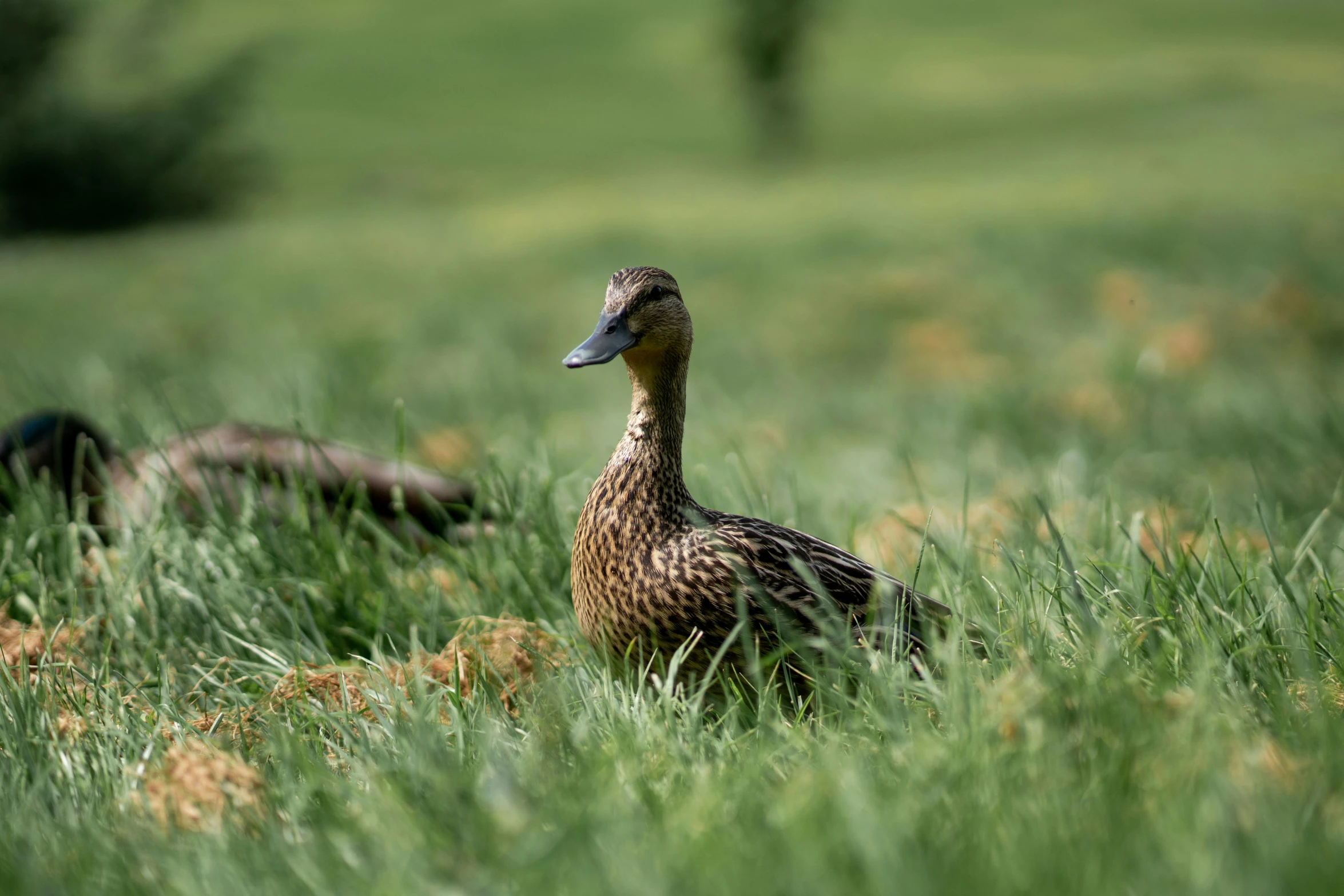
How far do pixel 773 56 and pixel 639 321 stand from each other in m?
40.9

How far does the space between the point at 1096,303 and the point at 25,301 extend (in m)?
9.40

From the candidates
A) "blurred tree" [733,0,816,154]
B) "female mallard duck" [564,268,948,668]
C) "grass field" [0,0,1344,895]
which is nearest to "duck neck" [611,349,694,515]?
"female mallard duck" [564,268,948,668]

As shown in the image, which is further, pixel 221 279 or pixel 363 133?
pixel 363 133

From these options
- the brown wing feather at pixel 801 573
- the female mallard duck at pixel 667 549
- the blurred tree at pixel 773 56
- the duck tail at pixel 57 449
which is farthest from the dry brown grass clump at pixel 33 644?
the blurred tree at pixel 773 56

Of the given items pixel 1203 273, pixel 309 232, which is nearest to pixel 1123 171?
pixel 1203 273

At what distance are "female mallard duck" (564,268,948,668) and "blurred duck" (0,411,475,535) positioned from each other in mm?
838

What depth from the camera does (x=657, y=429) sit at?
2490mm

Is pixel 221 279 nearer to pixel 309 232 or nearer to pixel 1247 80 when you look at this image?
pixel 309 232

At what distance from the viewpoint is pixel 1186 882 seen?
1.36m

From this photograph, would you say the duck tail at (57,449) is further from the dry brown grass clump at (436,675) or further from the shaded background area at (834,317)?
the dry brown grass clump at (436,675)

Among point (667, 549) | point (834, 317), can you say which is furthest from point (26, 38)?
point (667, 549)

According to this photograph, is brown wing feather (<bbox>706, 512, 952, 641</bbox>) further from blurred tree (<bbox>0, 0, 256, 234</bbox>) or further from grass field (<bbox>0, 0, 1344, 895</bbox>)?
blurred tree (<bbox>0, 0, 256, 234</bbox>)

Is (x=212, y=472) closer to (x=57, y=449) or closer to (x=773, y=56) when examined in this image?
(x=57, y=449)

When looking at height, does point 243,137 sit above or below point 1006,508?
above
